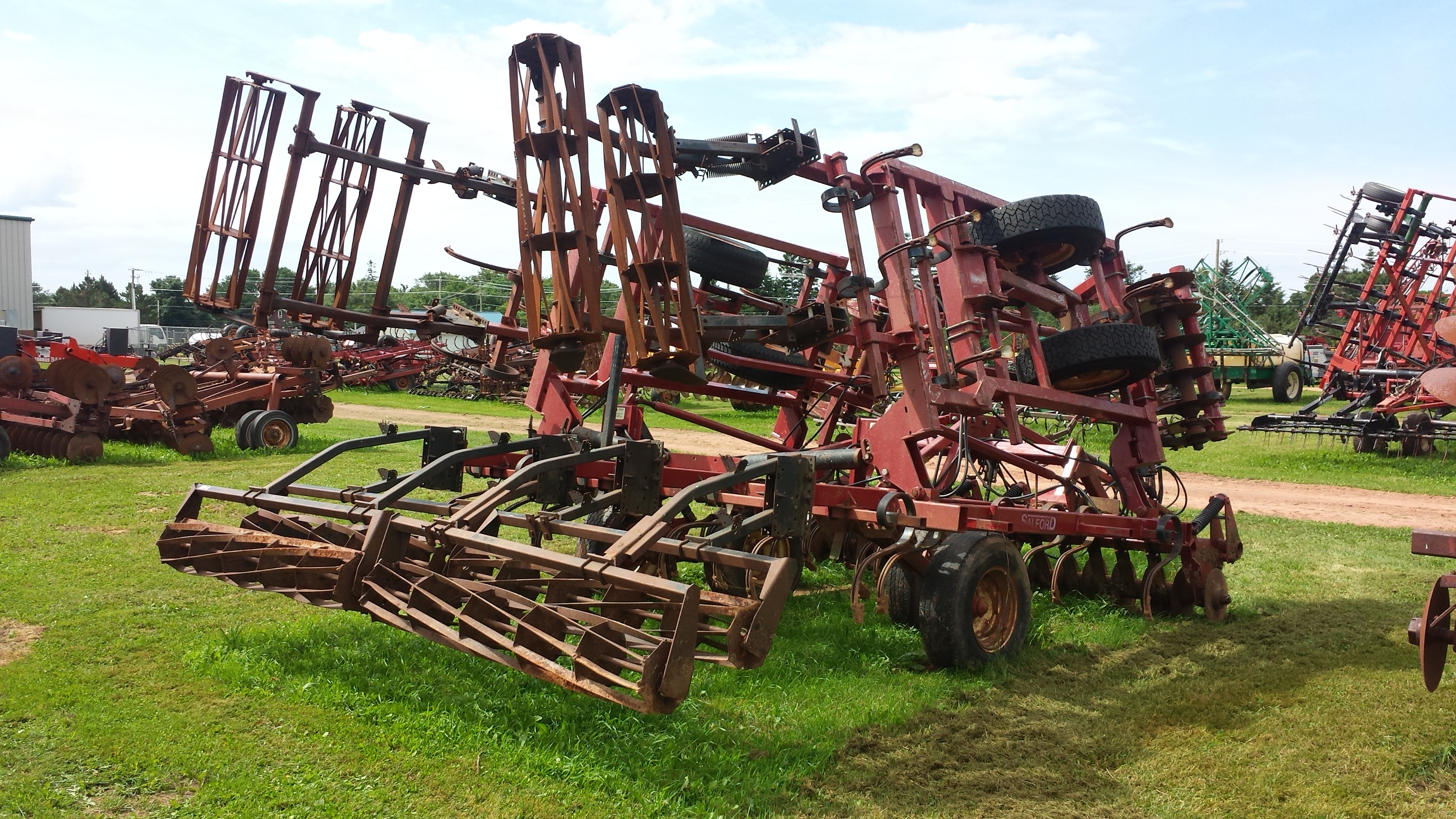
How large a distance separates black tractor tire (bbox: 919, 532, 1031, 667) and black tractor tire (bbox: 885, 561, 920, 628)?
1.45 ft

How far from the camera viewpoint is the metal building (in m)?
47.8

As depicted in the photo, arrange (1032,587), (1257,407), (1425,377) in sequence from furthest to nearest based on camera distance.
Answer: (1257,407) → (1032,587) → (1425,377)

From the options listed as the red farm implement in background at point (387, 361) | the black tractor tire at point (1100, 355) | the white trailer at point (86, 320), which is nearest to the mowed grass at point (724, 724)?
the black tractor tire at point (1100, 355)

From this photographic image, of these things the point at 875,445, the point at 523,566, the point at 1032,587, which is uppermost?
the point at 875,445

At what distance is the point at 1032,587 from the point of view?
7660 millimetres

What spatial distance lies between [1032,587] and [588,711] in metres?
4.29

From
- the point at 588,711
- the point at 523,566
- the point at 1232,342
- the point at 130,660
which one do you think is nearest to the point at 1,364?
the point at 130,660

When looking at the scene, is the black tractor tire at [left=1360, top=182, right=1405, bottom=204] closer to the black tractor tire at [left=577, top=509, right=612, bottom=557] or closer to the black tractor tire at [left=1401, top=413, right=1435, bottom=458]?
the black tractor tire at [left=1401, top=413, right=1435, bottom=458]

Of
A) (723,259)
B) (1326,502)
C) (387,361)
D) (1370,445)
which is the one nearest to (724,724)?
(723,259)

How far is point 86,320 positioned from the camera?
6028 centimetres

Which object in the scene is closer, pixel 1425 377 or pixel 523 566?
pixel 1425 377

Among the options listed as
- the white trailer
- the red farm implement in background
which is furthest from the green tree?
the red farm implement in background

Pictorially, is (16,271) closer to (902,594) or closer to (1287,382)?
(1287,382)

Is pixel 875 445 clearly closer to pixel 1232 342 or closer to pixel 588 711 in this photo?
pixel 588 711
